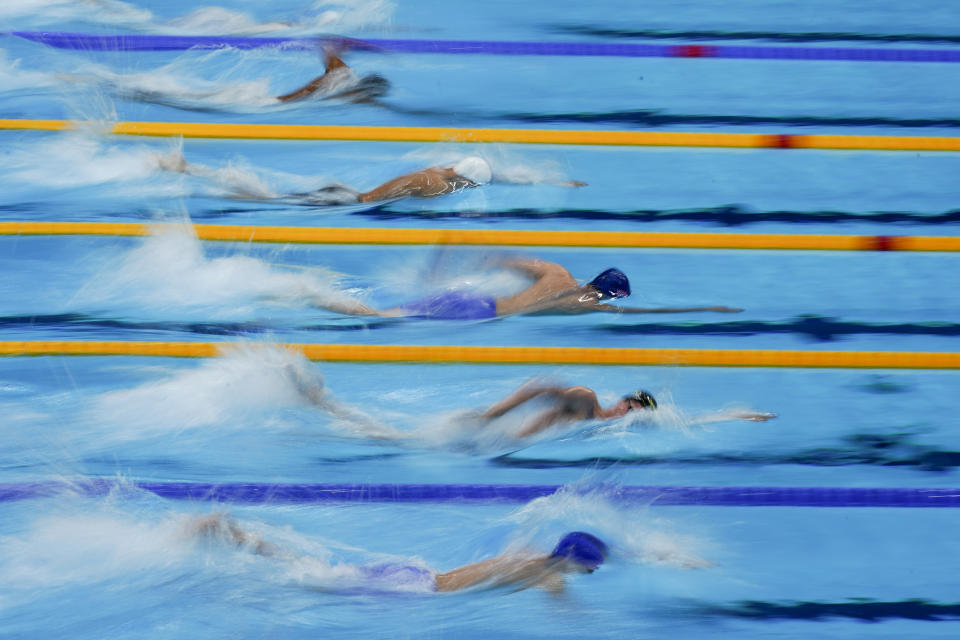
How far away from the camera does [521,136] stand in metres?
2.12

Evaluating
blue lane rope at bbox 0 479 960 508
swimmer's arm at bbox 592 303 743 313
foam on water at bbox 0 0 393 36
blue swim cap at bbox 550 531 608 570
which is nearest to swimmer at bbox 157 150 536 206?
swimmer's arm at bbox 592 303 743 313

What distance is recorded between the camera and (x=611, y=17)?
8.15 ft

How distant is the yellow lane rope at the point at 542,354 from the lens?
1.70 meters

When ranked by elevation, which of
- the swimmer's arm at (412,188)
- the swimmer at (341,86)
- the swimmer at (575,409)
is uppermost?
the swimmer at (341,86)

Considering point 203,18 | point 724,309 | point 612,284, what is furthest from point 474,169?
point 203,18

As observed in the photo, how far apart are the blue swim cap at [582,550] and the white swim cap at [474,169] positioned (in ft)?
2.56

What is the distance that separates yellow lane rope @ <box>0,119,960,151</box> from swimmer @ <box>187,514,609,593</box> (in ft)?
2.95

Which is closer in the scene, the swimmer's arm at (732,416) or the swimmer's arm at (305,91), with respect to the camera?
the swimmer's arm at (732,416)

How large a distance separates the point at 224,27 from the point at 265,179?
58 cm

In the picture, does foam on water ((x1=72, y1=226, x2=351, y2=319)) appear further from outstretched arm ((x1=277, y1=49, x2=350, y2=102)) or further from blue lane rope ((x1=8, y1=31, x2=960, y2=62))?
blue lane rope ((x1=8, y1=31, x2=960, y2=62))

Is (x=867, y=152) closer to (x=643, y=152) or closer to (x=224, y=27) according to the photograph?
(x=643, y=152)

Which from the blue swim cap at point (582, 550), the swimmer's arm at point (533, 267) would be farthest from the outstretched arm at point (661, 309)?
the blue swim cap at point (582, 550)

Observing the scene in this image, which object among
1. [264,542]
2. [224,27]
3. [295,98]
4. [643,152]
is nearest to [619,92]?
[643,152]

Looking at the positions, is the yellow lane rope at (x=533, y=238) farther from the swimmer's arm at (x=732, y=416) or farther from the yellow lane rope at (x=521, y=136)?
the swimmer's arm at (x=732, y=416)
